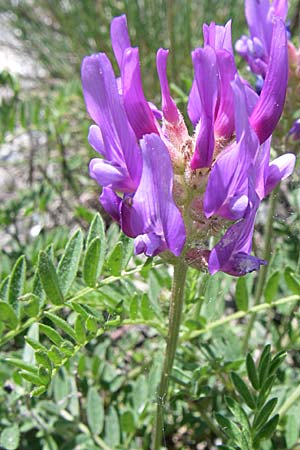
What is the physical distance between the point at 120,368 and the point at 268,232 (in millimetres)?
576

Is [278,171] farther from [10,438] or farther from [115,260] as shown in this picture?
[10,438]

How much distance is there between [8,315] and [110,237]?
35 centimetres

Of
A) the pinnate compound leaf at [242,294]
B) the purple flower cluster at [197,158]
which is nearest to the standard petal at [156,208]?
the purple flower cluster at [197,158]

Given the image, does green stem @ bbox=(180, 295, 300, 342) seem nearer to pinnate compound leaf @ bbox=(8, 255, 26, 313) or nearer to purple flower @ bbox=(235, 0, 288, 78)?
pinnate compound leaf @ bbox=(8, 255, 26, 313)

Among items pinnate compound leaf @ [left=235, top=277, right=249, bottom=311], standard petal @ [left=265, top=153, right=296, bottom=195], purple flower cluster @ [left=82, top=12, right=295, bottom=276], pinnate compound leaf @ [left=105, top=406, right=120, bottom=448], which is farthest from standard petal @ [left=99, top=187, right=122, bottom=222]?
pinnate compound leaf @ [left=105, top=406, right=120, bottom=448]

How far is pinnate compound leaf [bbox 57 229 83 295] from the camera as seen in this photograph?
121 centimetres

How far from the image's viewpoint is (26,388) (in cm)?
139

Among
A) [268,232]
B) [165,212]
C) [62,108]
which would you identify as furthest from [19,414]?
[62,108]

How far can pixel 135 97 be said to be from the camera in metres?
0.93

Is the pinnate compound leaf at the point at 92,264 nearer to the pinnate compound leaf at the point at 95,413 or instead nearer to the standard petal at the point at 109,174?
the standard petal at the point at 109,174

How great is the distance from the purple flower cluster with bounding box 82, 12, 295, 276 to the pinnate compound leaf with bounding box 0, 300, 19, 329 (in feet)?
1.09

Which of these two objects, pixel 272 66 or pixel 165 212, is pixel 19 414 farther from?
pixel 272 66

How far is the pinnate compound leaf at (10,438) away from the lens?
1.35 metres

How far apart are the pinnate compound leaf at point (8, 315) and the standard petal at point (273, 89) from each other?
21.9 inches
